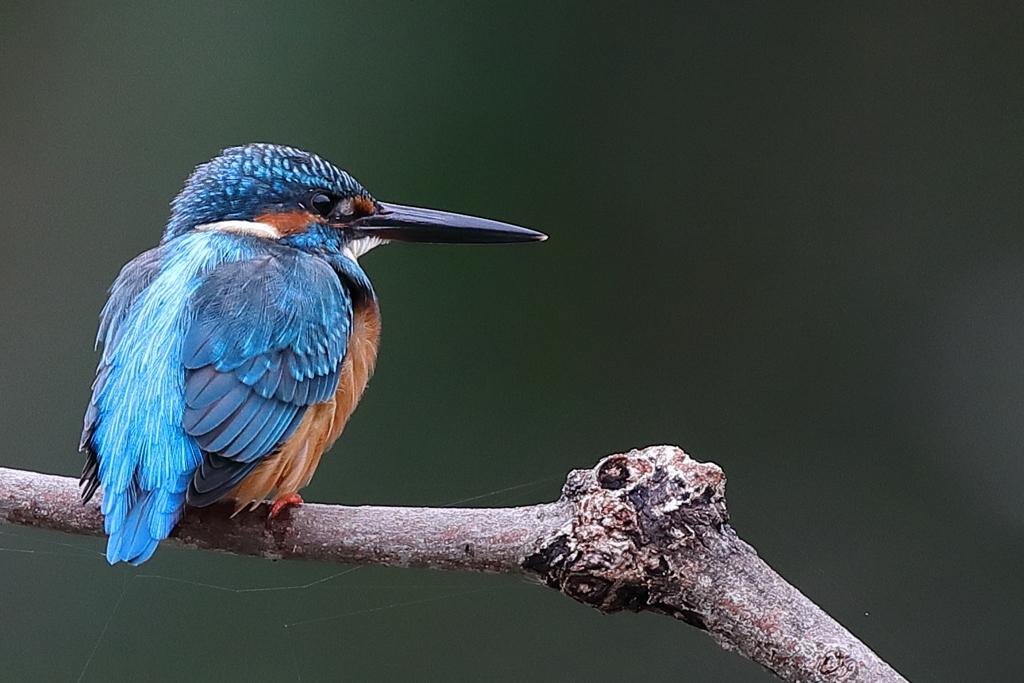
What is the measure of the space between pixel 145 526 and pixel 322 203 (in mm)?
621

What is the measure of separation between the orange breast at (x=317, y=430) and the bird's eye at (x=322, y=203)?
17 centimetres

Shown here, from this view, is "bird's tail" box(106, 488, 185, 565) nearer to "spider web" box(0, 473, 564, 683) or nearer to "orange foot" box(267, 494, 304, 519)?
"orange foot" box(267, 494, 304, 519)

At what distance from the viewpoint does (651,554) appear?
1135 millimetres

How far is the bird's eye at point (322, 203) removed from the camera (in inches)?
66.1

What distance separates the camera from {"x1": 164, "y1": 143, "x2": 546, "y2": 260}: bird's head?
65.2 inches

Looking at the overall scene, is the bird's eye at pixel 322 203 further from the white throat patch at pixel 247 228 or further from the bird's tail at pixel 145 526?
the bird's tail at pixel 145 526

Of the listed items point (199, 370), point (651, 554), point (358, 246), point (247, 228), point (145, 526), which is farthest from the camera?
point (358, 246)

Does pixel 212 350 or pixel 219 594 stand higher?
pixel 212 350

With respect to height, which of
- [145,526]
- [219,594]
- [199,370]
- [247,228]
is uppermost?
[247,228]

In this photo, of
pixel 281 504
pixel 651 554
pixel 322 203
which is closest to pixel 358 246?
pixel 322 203

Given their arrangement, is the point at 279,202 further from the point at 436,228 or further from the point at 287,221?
the point at 436,228

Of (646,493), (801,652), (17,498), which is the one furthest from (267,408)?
(801,652)

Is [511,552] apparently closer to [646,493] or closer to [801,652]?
[646,493]

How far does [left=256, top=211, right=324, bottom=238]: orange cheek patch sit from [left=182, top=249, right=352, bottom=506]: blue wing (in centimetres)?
10
